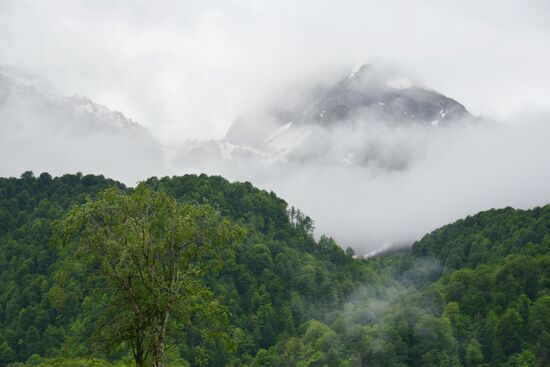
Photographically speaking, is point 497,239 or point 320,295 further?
point 497,239

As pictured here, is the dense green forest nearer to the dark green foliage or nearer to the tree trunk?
the dark green foliage

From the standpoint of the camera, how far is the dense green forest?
112688 millimetres

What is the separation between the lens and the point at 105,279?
30.4 meters

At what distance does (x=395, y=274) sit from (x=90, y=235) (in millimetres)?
178029

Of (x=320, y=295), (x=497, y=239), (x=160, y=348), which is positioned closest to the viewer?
(x=160, y=348)

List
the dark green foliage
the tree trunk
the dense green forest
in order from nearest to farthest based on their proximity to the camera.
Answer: the tree trunk, the dense green forest, the dark green foliage

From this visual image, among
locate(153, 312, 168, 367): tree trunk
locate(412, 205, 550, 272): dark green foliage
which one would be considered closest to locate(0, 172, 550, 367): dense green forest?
locate(412, 205, 550, 272): dark green foliage

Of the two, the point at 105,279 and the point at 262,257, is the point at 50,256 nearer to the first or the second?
the point at 262,257

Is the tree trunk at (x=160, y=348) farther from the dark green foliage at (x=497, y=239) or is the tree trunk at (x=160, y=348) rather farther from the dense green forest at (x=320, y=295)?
the dark green foliage at (x=497, y=239)

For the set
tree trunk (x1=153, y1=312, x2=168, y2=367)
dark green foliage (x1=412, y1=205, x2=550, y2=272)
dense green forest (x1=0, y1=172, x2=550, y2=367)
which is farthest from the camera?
dark green foliage (x1=412, y1=205, x2=550, y2=272)

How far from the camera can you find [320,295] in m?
158

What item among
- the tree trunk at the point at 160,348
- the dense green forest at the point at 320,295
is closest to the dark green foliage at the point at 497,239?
the dense green forest at the point at 320,295

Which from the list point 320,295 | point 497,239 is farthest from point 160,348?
point 497,239

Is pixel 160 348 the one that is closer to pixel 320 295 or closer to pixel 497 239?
pixel 320 295
